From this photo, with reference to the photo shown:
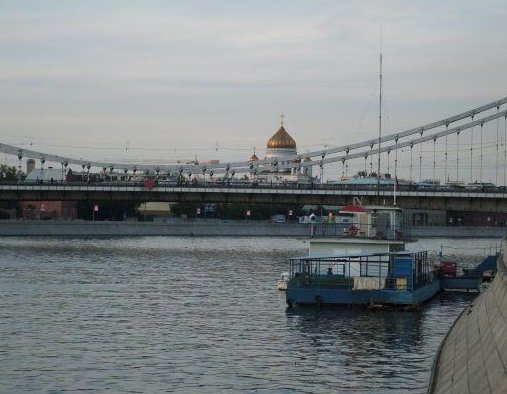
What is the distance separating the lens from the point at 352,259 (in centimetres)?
5881

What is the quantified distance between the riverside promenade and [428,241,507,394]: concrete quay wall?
361 ft

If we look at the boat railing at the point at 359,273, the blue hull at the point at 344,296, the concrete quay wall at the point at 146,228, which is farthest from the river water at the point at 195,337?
the concrete quay wall at the point at 146,228

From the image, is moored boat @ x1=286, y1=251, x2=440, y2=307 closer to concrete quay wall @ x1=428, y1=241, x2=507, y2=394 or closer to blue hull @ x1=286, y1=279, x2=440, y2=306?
blue hull @ x1=286, y1=279, x2=440, y2=306

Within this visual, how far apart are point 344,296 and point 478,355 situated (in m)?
28.0

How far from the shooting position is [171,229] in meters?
160

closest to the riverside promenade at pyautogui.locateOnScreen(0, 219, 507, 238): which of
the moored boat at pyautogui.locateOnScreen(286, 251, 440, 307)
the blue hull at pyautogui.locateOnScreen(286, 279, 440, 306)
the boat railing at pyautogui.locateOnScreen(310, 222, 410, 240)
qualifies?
the boat railing at pyautogui.locateOnScreen(310, 222, 410, 240)

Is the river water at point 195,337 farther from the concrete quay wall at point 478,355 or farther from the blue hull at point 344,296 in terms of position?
the concrete quay wall at point 478,355

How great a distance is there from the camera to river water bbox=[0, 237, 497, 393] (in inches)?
1378

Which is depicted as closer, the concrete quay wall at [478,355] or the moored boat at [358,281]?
the concrete quay wall at [478,355]

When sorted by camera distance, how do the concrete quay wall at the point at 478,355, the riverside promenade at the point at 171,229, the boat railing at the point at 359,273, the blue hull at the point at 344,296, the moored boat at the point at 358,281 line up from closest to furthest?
1. the concrete quay wall at the point at 478,355
2. the blue hull at the point at 344,296
3. the moored boat at the point at 358,281
4. the boat railing at the point at 359,273
5. the riverside promenade at the point at 171,229

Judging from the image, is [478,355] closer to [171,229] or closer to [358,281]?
[358,281]

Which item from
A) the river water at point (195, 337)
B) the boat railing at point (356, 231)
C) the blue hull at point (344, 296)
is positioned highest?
the boat railing at point (356, 231)

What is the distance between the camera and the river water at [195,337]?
35000 mm

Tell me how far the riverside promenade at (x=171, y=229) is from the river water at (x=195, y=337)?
6525 cm
